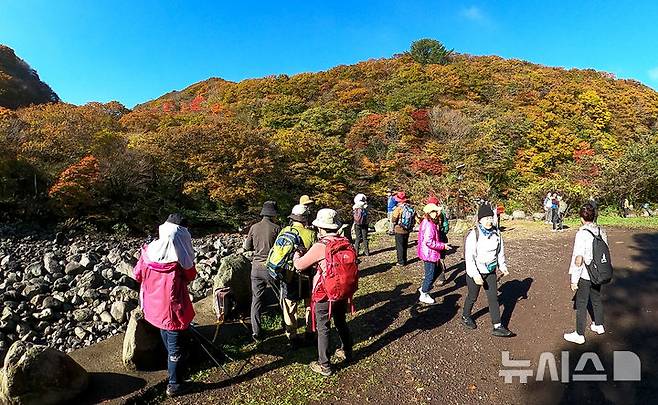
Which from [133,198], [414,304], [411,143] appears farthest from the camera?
[411,143]

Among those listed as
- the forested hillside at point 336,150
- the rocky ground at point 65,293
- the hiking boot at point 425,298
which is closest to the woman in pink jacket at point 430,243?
the hiking boot at point 425,298

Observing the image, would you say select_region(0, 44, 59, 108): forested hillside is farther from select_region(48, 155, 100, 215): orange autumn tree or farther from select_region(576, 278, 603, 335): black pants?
select_region(576, 278, 603, 335): black pants

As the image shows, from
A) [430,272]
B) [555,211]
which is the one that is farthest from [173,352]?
[555,211]

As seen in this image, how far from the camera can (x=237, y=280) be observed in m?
5.37

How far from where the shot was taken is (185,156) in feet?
63.3

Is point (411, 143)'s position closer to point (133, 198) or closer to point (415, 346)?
point (133, 198)

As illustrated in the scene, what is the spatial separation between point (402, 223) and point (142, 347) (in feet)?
16.0

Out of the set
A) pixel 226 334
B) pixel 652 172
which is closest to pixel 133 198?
pixel 226 334

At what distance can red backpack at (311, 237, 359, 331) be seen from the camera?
12.0 feet

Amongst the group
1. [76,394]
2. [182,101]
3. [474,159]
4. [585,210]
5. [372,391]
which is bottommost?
[372,391]

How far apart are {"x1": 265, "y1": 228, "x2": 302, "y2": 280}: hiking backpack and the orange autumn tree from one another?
14591 mm

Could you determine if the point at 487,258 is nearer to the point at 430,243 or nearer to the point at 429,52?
the point at 430,243

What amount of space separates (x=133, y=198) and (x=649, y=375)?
60.5ft

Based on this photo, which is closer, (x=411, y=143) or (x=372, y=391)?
(x=372, y=391)
